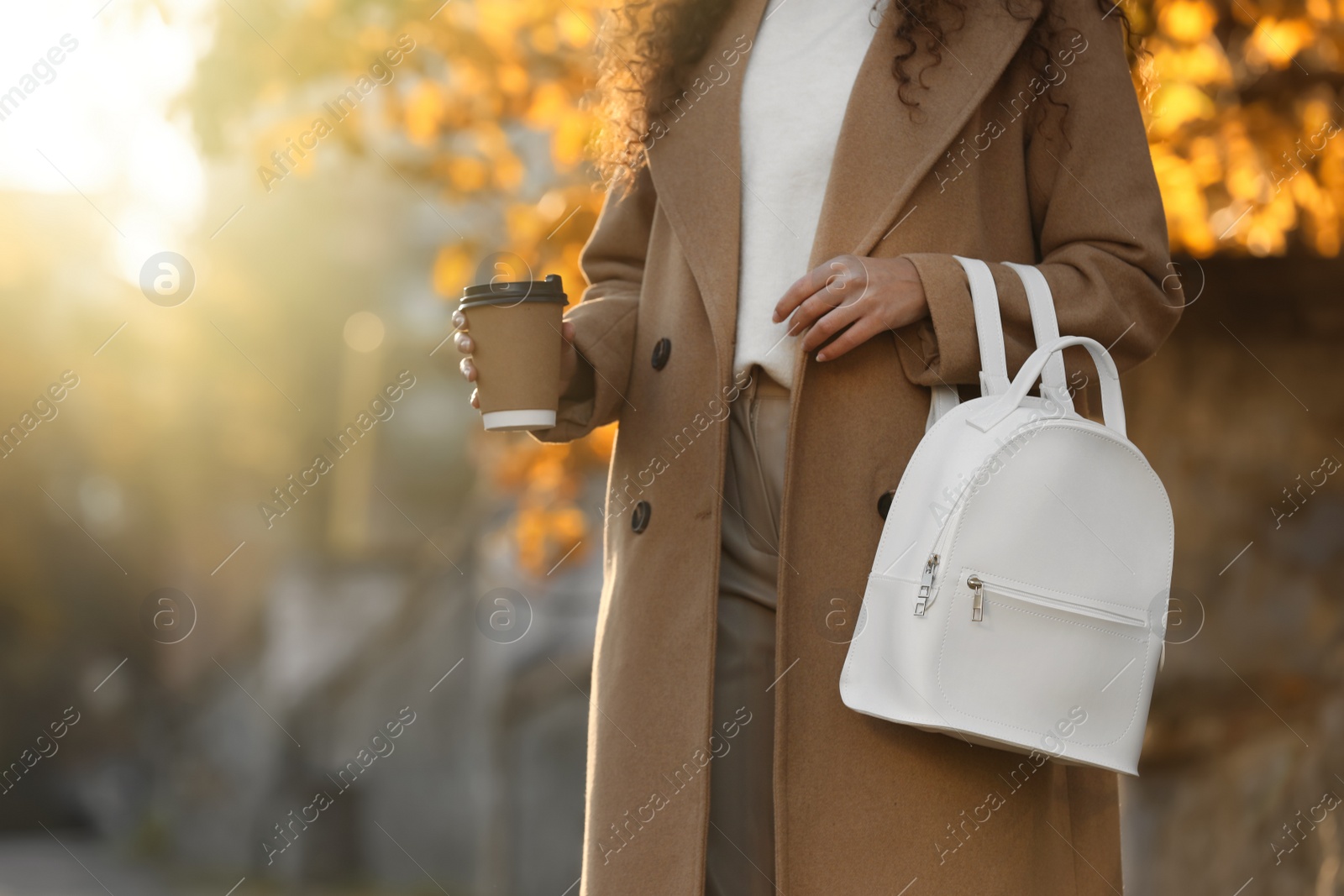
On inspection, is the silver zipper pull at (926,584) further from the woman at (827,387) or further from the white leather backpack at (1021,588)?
the woman at (827,387)

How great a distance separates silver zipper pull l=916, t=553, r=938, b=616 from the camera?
62.0 inches

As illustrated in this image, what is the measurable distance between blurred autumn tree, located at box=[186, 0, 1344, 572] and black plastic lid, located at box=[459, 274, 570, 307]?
191cm

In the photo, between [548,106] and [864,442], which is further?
[548,106]

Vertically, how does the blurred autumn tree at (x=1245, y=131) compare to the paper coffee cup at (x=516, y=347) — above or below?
below

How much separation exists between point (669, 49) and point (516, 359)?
2.06 ft

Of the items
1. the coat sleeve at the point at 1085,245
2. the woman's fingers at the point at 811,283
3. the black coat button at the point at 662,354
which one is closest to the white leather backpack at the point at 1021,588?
the coat sleeve at the point at 1085,245

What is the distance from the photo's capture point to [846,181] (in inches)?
72.6

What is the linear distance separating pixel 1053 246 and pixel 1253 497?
2.12m

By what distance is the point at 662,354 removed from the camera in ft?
6.70

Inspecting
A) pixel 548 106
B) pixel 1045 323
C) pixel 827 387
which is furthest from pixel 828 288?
pixel 548 106

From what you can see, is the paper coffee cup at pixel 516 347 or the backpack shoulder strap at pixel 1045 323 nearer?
the backpack shoulder strap at pixel 1045 323

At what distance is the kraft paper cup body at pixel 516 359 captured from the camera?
73.1 inches

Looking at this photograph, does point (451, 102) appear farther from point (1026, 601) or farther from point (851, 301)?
point (1026, 601)

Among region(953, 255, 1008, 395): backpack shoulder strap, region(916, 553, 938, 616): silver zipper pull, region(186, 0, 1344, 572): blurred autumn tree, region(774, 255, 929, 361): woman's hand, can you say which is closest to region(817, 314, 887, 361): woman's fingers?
region(774, 255, 929, 361): woman's hand
